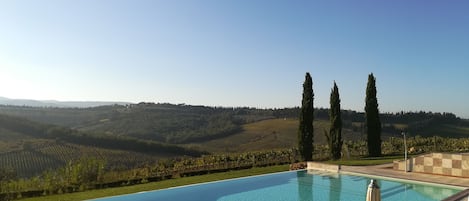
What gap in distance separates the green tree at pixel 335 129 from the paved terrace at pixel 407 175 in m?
4.66

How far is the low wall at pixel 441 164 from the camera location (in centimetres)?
1527

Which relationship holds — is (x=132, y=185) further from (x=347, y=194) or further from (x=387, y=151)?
(x=387, y=151)


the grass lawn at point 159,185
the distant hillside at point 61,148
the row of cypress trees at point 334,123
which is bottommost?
the distant hillside at point 61,148

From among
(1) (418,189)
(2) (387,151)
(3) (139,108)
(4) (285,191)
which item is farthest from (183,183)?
(3) (139,108)

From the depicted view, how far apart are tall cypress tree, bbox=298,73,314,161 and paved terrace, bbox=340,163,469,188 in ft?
15.9

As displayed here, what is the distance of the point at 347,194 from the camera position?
13594mm

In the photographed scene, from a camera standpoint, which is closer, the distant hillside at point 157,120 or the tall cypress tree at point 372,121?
the tall cypress tree at point 372,121

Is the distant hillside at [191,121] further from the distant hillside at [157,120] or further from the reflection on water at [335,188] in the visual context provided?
the reflection on water at [335,188]

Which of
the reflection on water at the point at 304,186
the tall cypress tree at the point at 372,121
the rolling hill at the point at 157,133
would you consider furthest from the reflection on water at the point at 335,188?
the rolling hill at the point at 157,133

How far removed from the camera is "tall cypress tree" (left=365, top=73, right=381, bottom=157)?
24.0 meters

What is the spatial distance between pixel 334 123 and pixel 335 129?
37cm

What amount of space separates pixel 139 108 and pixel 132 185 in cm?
8550

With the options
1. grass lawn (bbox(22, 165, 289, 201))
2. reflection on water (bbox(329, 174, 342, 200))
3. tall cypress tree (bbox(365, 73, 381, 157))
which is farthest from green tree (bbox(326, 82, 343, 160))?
reflection on water (bbox(329, 174, 342, 200))

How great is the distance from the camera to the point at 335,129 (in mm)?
23406
